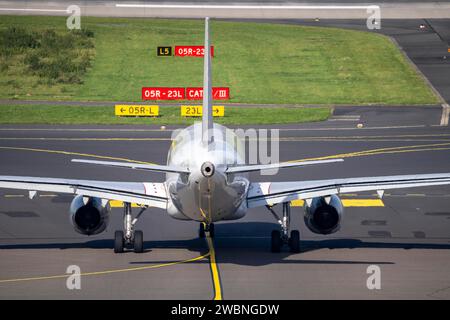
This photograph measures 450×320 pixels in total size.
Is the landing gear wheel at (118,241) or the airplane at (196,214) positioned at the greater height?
the airplane at (196,214)

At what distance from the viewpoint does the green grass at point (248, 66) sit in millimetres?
99688

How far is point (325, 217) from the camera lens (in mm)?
48938

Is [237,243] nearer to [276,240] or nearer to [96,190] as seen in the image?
[276,240]

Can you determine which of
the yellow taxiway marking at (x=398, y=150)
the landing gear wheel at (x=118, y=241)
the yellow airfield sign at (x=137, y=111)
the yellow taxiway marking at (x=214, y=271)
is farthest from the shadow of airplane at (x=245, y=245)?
the yellow airfield sign at (x=137, y=111)

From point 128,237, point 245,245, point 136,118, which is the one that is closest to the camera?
point 128,237

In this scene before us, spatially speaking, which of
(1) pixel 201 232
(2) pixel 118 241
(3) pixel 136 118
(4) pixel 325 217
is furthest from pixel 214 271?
(3) pixel 136 118

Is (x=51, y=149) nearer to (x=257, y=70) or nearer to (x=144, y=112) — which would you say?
(x=144, y=112)

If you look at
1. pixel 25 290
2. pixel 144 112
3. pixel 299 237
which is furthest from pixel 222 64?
pixel 25 290

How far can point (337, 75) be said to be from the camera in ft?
349

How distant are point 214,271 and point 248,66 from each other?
219 ft

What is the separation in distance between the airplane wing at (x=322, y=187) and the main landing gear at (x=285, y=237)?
0.59 m

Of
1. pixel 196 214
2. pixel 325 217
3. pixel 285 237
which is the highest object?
pixel 196 214

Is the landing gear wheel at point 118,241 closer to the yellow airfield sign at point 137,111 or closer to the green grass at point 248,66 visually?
the yellow airfield sign at point 137,111
